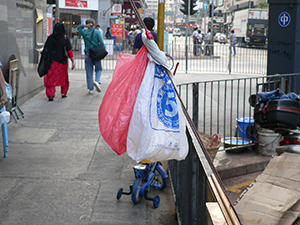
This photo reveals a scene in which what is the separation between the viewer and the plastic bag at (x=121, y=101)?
10.8ft

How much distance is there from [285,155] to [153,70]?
175cm

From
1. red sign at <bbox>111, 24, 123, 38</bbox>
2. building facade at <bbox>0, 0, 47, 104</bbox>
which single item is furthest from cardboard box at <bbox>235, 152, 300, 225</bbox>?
red sign at <bbox>111, 24, 123, 38</bbox>

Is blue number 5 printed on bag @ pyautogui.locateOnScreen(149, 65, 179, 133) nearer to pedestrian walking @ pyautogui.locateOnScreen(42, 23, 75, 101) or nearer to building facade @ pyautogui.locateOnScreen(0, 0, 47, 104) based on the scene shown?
building facade @ pyautogui.locateOnScreen(0, 0, 47, 104)

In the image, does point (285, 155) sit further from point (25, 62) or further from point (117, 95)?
point (25, 62)

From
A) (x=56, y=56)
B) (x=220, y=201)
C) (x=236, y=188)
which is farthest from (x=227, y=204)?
(x=56, y=56)

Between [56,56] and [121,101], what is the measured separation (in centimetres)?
633

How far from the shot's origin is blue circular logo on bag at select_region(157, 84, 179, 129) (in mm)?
3137

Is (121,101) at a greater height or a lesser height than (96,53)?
lesser

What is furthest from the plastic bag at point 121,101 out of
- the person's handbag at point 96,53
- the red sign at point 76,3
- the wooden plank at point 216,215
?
the red sign at point 76,3

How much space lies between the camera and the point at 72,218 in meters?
3.74

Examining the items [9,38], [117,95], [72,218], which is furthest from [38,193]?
[9,38]

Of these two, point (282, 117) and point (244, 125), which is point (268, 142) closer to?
point (244, 125)

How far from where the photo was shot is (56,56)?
30.6ft

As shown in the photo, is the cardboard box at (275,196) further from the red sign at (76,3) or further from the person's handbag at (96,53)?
the red sign at (76,3)
